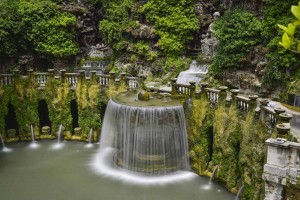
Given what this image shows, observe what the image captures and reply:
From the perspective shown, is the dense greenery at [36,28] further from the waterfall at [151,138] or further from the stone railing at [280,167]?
the stone railing at [280,167]

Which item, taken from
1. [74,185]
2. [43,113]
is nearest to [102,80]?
[43,113]

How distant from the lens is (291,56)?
18.5m

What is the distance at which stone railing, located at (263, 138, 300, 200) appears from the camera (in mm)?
11109

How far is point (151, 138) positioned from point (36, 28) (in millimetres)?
16737

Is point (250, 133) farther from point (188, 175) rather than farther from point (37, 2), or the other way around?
point (37, 2)

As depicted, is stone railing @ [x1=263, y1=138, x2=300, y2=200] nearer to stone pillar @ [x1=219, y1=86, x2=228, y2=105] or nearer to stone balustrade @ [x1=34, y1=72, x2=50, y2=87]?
stone pillar @ [x1=219, y1=86, x2=228, y2=105]

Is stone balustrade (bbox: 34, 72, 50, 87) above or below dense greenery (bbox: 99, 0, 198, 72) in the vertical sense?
below

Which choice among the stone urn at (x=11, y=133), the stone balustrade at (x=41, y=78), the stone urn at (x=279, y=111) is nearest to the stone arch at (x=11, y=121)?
the stone urn at (x=11, y=133)

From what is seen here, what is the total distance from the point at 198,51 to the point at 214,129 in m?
11.7

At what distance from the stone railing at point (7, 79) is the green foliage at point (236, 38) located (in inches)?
548

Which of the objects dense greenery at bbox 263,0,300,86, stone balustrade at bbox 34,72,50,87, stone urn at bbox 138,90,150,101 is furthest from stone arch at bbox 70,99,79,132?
dense greenery at bbox 263,0,300,86

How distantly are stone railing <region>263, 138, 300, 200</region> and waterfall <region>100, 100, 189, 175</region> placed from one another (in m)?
6.38

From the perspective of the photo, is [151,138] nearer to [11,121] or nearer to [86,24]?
[11,121]

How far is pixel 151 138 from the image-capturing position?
17.0m
